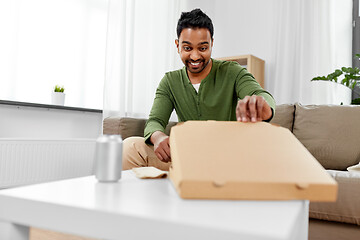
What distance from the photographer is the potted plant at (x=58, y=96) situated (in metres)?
2.25

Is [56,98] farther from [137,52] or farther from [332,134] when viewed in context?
[332,134]

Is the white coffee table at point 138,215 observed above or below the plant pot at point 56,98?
below

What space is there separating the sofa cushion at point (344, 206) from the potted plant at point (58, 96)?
5.86 feet

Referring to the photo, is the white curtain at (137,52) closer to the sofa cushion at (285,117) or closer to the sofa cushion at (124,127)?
the sofa cushion at (124,127)

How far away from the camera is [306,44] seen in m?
2.94

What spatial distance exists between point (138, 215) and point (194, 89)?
1.14m

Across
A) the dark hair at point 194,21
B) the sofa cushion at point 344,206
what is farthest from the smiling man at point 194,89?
the sofa cushion at point 344,206

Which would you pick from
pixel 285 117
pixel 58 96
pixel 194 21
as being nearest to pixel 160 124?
pixel 194 21

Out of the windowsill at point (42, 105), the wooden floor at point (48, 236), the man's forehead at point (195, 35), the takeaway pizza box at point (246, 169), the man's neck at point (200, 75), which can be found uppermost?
the man's forehead at point (195, 35)

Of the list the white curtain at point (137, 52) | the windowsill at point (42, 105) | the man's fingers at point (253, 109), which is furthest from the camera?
the white curtain at point (137, 52)

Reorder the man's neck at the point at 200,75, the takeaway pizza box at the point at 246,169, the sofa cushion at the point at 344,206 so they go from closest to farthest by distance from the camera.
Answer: the takeaway pizza box at the point at 246,169 < the sofa cushion at the point at 344,206 < the man's neck at the point at 200,75

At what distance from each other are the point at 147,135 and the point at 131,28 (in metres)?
1.66

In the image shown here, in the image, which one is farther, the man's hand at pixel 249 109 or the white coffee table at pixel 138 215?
the man's hand at pixel 249 109

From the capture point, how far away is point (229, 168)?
0.52 m
